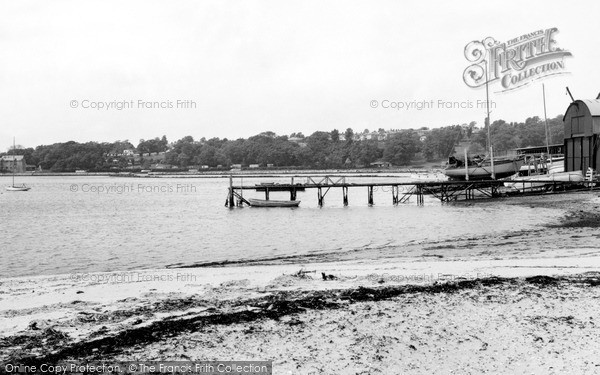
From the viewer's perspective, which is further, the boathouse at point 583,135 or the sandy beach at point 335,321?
the boathouse at point 583,135

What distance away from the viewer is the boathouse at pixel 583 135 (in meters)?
47.4

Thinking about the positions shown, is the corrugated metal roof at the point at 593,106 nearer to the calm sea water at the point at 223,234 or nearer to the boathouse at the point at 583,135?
the boathouse at the point at 583,135

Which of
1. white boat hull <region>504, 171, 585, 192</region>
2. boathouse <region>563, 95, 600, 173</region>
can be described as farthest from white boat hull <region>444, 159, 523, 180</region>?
boathouse <region>563, 95, 600, 173</region>

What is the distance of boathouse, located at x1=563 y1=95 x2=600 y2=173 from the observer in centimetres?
4741

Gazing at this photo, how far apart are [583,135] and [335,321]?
153 ft

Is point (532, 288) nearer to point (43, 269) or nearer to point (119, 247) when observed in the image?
point (43, 269)

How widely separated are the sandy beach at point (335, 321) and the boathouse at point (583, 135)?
38795 mm

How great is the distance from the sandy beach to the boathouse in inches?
1527

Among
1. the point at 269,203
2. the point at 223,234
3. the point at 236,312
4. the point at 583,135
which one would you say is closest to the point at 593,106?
the point at 583,135

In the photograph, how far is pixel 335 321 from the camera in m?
8.53

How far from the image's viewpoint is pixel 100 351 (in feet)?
24.0

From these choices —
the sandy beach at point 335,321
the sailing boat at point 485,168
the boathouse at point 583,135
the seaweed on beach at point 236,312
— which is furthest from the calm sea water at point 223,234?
the sailing boat at point 485,168

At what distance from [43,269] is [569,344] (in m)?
19.4

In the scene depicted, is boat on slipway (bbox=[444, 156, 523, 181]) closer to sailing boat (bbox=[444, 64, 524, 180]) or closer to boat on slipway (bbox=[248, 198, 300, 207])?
sailing boat (bbox=[444, 64, 524, 180])
